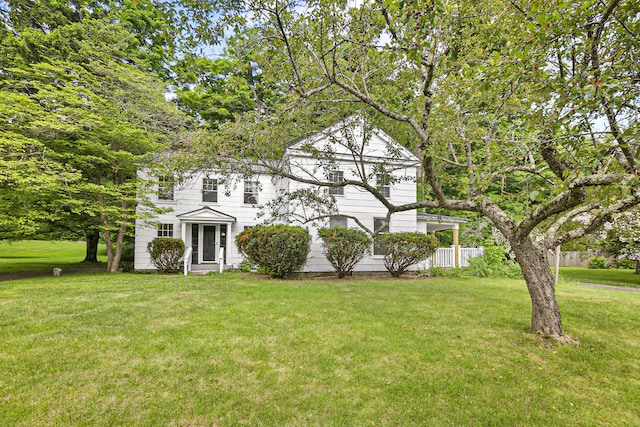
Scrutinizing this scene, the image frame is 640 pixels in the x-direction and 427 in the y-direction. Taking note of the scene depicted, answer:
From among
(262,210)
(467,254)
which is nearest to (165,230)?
(262,210)

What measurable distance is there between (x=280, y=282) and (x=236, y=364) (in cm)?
580

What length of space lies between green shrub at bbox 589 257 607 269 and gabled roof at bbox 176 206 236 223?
20904 millimetres

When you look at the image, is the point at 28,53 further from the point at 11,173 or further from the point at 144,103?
the point at 11,173

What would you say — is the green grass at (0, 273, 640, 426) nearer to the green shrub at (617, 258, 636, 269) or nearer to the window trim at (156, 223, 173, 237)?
the window trim at (156, 223, 173, 237)

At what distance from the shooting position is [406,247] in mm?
11047

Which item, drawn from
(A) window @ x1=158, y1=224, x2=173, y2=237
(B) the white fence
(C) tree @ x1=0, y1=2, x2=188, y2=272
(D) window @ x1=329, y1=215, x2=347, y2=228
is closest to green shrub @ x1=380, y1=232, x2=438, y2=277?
(D) window @ x1=329, y1=215, x2=347, y2=228

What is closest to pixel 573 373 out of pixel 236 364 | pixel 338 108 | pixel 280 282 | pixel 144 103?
pixel 236 364

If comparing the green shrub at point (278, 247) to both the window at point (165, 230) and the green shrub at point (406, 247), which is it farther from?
the window at point (165, 230)

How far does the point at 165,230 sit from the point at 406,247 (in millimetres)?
10054

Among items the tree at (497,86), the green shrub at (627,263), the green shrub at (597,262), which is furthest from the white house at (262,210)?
the green shrub at (597,262)

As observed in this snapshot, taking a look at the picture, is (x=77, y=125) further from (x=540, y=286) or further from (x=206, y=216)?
(x=540, y=286)

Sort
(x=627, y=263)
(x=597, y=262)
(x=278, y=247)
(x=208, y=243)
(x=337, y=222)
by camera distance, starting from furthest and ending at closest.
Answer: (x=597, y=262) < (x=627, y=263) < (x=208, y=243) < (x=337, y=222) < (x=278, y=247)

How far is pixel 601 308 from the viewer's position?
22.3 feet

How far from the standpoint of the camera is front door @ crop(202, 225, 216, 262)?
13891mm
